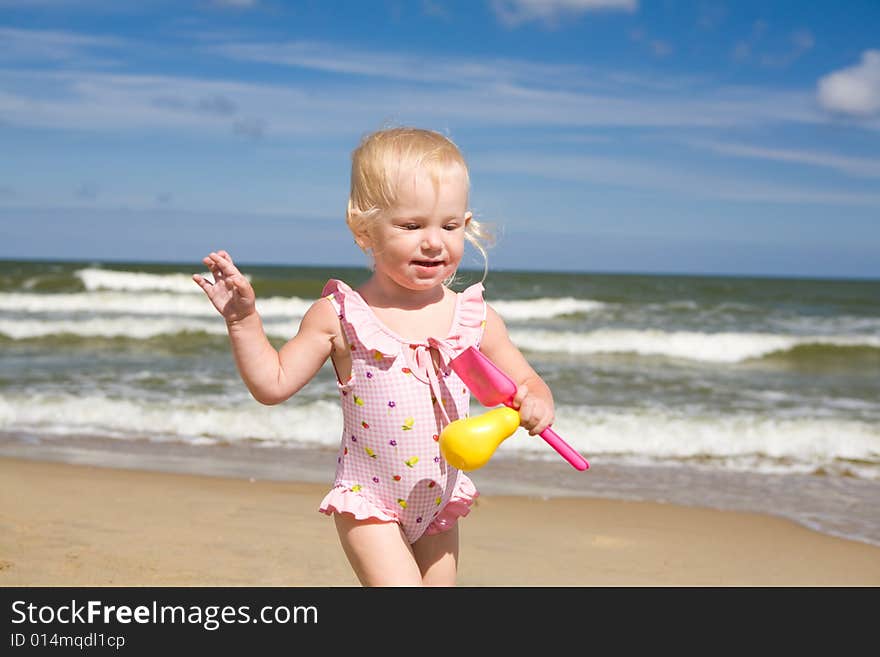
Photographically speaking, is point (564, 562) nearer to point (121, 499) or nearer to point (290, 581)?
point (290, 581)

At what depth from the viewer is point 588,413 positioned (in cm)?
870

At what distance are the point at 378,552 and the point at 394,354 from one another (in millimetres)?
515

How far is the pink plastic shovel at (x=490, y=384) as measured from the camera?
2.32 meters

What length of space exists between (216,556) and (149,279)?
27.1 m

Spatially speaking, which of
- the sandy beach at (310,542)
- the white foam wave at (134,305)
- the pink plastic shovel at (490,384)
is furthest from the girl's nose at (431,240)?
the white foam wave at (134,305)

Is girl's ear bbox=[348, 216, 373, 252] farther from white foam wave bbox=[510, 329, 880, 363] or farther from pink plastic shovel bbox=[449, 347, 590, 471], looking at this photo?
white foam wave bbox=[510, 329, 880, 363]

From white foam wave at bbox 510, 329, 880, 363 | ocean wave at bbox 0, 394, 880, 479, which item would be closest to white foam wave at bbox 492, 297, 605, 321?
white foam wave at bbox 510, 329, 880, 363

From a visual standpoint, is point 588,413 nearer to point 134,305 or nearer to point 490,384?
point 490,384

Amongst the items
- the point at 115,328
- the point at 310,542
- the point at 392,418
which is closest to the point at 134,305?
the point at 115,328

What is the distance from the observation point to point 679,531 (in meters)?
5.21

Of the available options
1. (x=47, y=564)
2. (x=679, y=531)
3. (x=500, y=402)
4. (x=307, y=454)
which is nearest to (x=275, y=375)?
(x=500, y=402)

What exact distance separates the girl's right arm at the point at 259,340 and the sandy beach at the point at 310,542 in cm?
197

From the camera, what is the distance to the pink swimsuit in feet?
8.10

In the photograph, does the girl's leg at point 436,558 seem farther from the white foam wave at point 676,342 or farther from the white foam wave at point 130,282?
the white foam wave at point 130,282
